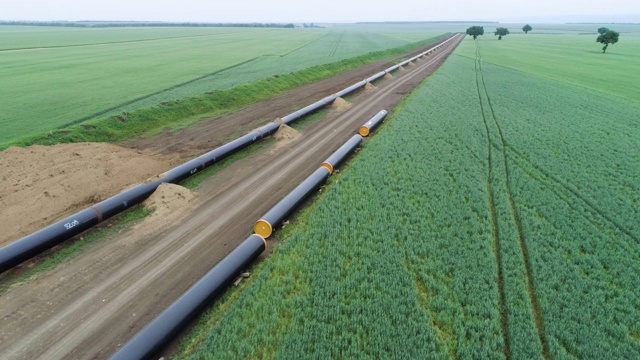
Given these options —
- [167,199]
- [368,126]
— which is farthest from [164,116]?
[368,126]

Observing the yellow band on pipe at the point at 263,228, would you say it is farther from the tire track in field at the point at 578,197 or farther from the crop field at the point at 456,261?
the tire track in field at the point at 578,197

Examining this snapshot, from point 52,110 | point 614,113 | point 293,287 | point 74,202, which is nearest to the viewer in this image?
point 293,287

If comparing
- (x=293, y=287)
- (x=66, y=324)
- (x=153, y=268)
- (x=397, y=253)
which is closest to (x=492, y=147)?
(x=397, y=253)

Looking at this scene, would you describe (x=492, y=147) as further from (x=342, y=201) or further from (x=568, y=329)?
(x=568, y=329)

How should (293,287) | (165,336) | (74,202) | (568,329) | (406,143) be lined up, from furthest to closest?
(406,143) → (74,202) → (293,287) → (568,329) → (165,336)

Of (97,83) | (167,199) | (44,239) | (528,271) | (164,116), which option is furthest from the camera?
(97,83)

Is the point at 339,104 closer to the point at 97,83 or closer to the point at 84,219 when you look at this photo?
the point at 84,219
